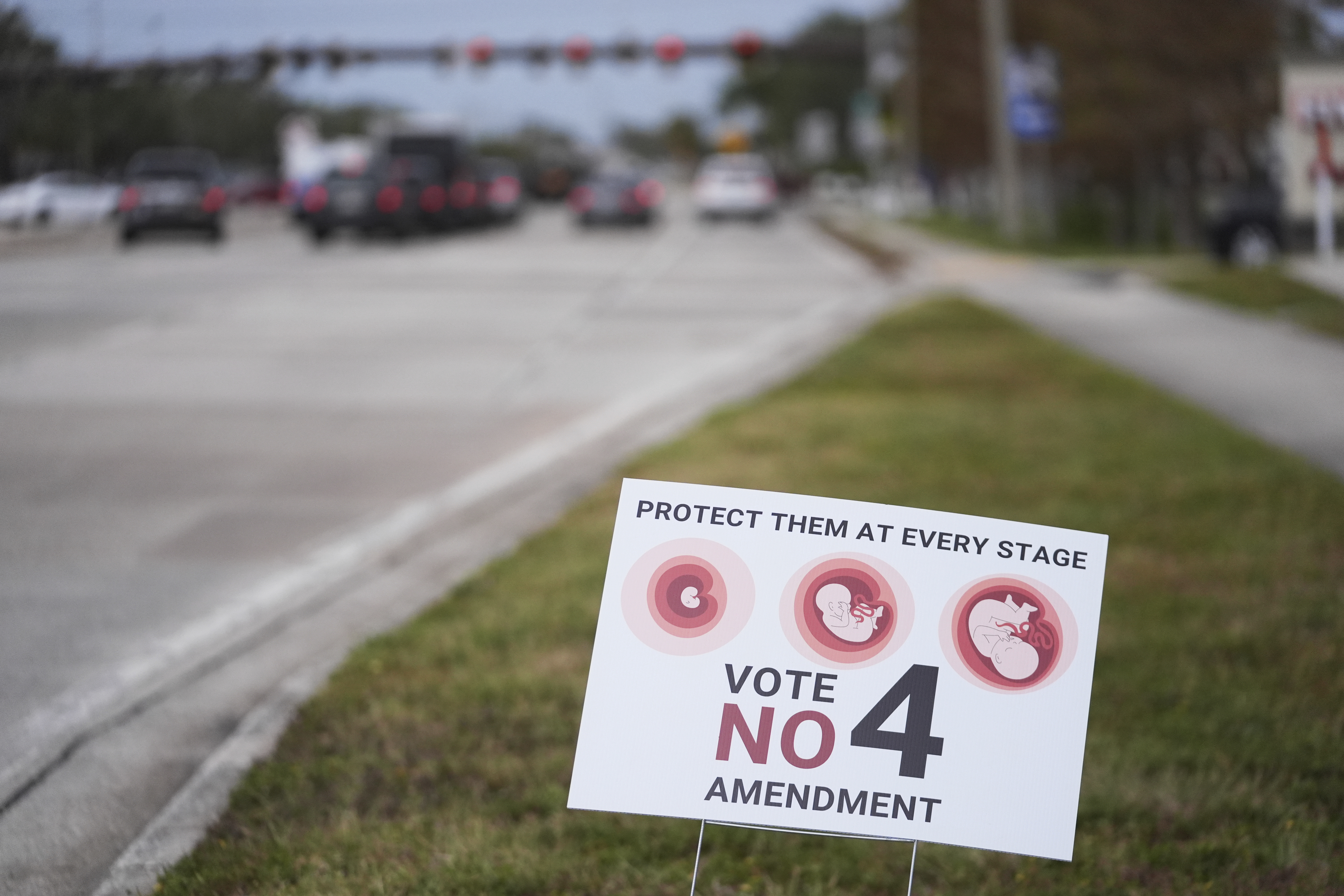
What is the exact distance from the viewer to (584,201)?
41281 millimetres

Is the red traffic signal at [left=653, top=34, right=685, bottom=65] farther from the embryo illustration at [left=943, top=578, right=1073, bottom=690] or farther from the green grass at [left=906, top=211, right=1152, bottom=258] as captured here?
the embryo illustration at [left=943, top=578, right=1073, bottom=690]

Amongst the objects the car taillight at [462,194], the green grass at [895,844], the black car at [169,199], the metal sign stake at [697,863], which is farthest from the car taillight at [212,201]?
the metal sign stake at [697,863]

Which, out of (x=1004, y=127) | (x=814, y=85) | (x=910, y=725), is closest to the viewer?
(x=910, y=725)

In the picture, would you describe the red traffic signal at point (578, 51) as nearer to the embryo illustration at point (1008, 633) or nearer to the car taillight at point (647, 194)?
the car taillight at point (647, 194)

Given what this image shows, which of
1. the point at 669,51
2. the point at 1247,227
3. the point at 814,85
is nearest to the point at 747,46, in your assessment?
the point at 669,51

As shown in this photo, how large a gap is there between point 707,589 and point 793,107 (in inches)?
5391

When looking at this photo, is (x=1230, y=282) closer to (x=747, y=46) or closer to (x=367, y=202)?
(x=367, y=202)

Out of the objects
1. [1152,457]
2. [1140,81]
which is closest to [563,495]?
[1152,457]

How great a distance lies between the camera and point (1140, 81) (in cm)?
→ 2958

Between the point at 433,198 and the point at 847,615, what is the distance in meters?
34.6

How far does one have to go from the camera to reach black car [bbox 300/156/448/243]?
33.9 metres

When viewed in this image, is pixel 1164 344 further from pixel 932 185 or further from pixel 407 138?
pixel 932 185

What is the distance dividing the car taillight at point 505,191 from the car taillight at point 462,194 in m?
2.23

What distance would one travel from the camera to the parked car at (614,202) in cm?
4122
